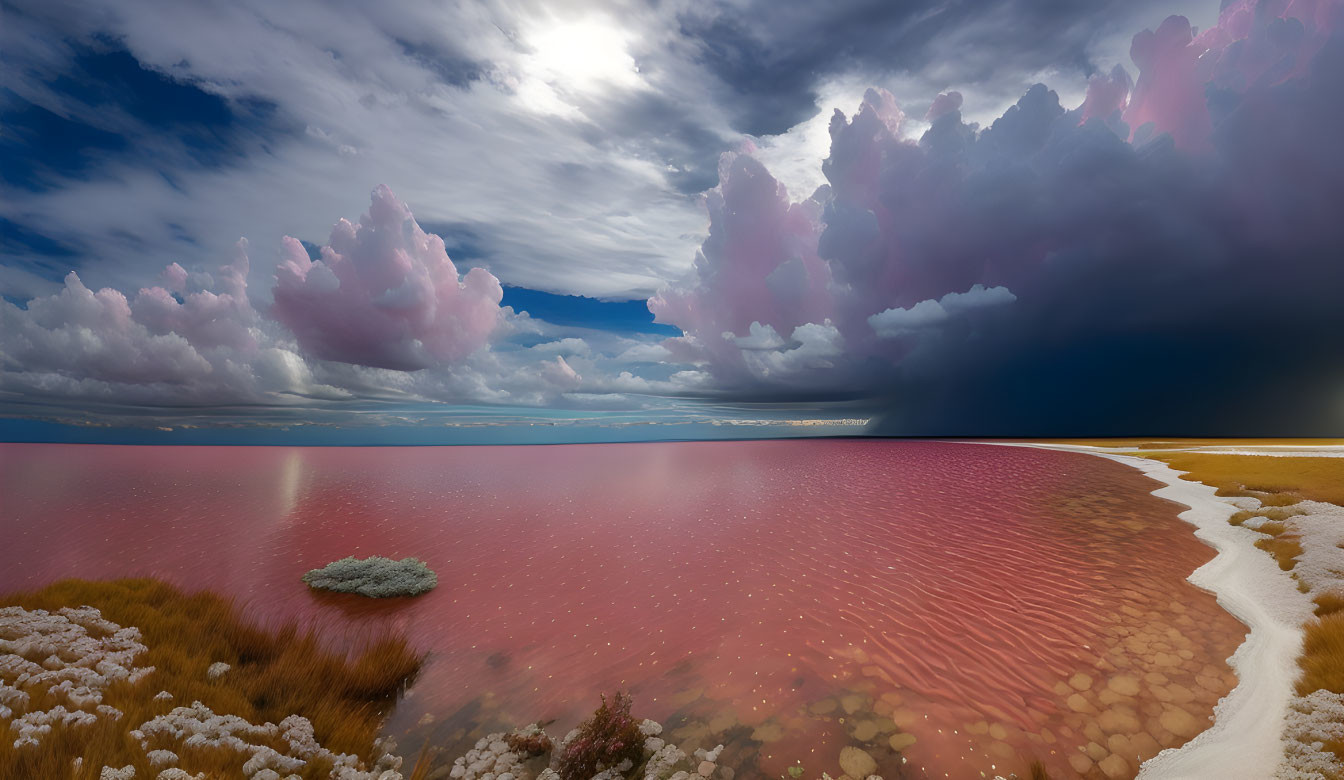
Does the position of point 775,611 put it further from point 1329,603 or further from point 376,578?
point 1329,603

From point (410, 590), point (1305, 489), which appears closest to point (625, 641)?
point (410, 590)

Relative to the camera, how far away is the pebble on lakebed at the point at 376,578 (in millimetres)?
16422

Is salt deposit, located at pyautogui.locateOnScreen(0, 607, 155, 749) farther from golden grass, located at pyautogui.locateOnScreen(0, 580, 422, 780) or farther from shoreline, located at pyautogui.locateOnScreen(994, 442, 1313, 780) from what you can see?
shoreline, located at pyautogui.locateOnScreen(994, 442, 1313, 780)

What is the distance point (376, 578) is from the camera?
17.2 metres

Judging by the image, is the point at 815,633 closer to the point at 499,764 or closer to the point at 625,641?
the point at 625,641

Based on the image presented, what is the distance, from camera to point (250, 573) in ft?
59.8

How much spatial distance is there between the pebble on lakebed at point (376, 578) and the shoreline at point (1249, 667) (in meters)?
18.9

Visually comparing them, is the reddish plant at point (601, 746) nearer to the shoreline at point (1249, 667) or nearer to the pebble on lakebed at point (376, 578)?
the shoreline at point (1249, 667)

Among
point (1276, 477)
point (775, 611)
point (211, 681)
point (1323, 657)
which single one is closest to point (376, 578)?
point (211, 681)

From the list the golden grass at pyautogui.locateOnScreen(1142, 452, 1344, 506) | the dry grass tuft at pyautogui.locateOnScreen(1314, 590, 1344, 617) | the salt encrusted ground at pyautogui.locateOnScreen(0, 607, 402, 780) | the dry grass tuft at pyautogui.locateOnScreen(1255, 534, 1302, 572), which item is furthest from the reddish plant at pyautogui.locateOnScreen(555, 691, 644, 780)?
the golden grass at pyautogui.locateOnScreen(1142, 452, 1344, 506)

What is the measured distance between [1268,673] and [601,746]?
1378 centimetres

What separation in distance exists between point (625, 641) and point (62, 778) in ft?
31.2

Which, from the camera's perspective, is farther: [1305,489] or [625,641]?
[1305,489]

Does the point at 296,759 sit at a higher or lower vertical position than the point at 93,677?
lower
